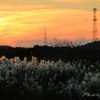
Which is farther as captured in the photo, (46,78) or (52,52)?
(52,52)

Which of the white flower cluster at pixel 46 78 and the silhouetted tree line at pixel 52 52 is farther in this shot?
the silhouetted tree line at pixel 52 52

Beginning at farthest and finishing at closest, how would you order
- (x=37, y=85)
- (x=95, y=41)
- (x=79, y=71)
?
(x=95, y=41) → (x=79, y=71) → (x=37, y=85)

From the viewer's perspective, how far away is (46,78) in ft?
46.8

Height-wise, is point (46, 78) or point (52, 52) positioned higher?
point (52, 52)

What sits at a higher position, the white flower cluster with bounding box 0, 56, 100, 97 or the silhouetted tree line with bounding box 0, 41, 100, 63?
the silhouetted tree line with bounding box 0, 41, 100, 63

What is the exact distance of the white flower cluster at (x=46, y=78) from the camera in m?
13.3

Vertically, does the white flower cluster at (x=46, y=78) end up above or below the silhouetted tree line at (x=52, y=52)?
below

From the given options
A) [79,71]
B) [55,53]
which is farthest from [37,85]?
[55,53]

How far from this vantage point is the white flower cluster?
43.6ft

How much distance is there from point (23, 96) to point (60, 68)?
10.3ft

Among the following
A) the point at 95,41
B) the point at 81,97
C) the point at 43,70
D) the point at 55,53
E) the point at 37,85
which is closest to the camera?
the point at 81,97

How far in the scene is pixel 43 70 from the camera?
14.9 m

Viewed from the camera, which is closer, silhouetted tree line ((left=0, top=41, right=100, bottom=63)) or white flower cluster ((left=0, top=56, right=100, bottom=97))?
white flower cluster ((left=0, top=56, right=100, bottom=97))

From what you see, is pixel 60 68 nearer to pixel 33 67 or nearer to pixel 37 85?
pixel 33 67
